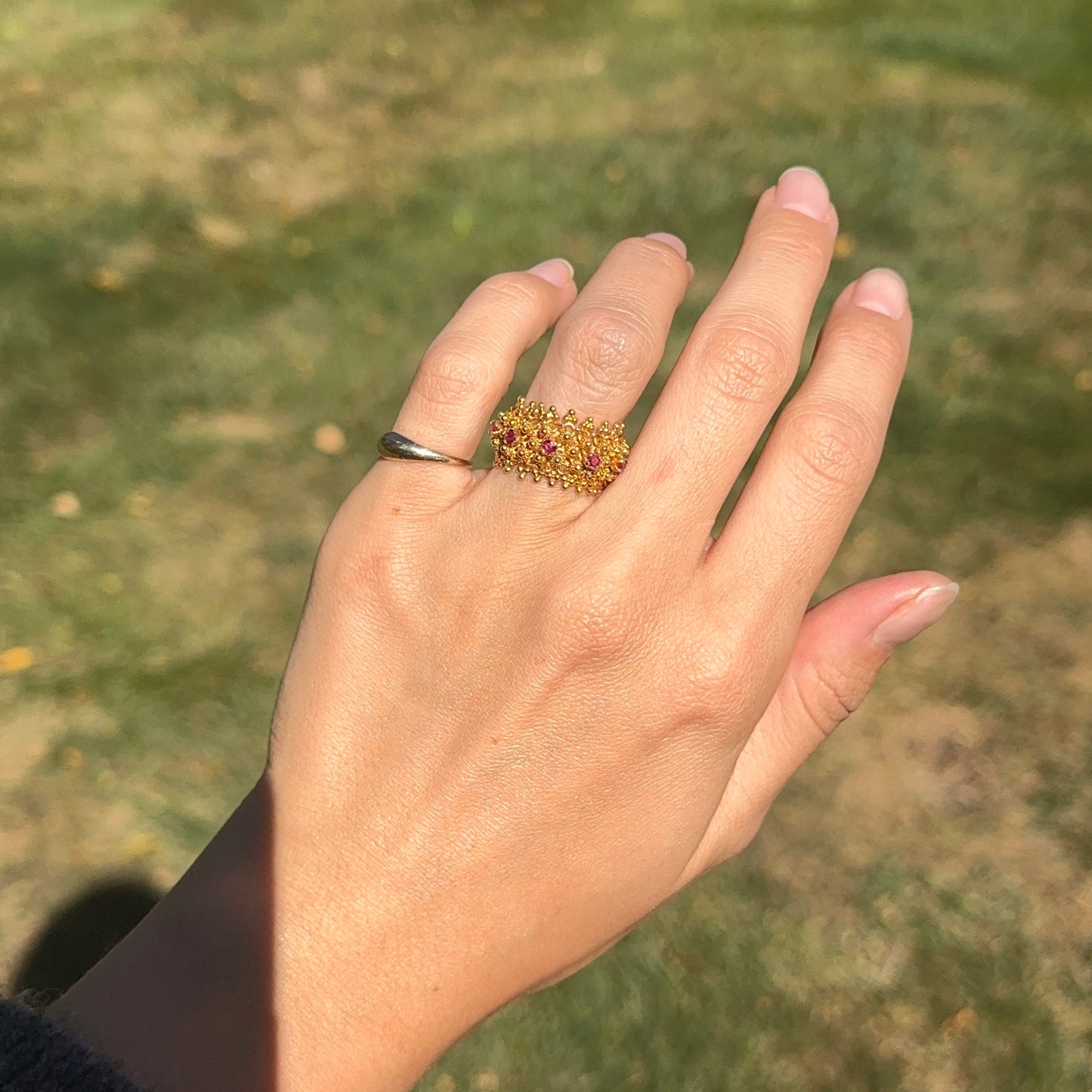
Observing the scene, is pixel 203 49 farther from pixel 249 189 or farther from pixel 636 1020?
pixel 636 1020

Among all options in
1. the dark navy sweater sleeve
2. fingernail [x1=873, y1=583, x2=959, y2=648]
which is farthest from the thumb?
the dark navy sweater sleeve

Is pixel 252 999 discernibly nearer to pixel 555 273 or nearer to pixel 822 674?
pixel 822 674

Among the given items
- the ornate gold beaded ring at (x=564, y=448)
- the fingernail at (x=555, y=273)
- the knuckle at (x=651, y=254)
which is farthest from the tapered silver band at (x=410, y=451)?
the knuckle at (x=651, y=254)

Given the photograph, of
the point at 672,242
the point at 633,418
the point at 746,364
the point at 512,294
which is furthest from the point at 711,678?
the point at 633,418

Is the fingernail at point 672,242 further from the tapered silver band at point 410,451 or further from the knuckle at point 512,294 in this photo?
the tapered silver band at point 410,451

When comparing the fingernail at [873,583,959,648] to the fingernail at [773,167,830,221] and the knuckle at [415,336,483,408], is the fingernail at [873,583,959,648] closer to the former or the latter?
the fingernail at [773,167,830,221]

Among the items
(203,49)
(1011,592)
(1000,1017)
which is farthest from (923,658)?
(203,49)
